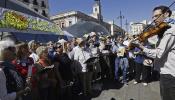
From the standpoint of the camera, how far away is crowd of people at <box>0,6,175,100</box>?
3820mm

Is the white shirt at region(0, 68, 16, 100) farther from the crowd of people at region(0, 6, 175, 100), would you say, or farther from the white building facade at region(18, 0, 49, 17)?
the white building facade at region(18, 0, 49, 17)

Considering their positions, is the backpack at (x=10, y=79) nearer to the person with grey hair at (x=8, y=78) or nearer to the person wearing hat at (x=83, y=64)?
the person with grey hair at (x=8, y=78)

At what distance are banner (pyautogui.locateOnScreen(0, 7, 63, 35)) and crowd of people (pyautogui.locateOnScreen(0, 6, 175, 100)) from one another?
141 inches

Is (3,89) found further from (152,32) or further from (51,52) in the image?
(51,52)

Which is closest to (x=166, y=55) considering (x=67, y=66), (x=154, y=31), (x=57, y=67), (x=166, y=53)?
(x=166, y=53)

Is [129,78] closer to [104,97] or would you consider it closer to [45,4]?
[104,97]

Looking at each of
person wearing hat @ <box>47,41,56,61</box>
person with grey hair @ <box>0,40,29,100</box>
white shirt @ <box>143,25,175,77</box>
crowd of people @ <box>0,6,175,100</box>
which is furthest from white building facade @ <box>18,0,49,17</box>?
white shirt @ <box>143,25,175,77</box>

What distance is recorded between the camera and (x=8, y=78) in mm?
3752

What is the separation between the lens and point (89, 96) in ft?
29.6

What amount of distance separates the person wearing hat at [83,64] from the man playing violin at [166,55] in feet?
16.6

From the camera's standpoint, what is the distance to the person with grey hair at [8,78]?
358 centimetres

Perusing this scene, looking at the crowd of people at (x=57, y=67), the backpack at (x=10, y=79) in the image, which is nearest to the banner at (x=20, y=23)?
the crowd of people at (x=57, y=67)

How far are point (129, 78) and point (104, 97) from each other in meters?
3.67

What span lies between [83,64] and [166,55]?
17.3 feet
